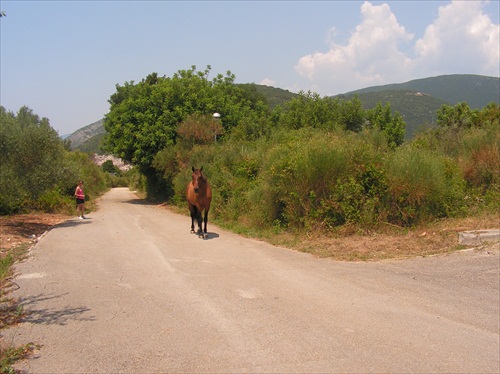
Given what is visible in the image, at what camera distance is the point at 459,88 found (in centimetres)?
9988

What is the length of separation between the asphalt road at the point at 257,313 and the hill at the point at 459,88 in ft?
262

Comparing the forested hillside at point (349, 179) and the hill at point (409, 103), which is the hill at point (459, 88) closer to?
the hill at point (409, 103)

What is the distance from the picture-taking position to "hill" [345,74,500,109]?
88.8 meters

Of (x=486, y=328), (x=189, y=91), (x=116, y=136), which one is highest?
(x=189, y=91)

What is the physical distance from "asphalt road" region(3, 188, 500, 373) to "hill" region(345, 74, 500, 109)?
79.8 metres

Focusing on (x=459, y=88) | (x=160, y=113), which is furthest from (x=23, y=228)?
(x=459, y=88)

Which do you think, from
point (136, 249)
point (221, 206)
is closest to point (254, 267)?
point (136, 249)

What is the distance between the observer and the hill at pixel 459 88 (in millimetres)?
88756

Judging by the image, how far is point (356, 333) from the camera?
226 inches

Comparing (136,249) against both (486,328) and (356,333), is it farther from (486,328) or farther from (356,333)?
(486,328)

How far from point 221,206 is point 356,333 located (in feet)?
44.5

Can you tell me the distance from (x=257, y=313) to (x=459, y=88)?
107 metres

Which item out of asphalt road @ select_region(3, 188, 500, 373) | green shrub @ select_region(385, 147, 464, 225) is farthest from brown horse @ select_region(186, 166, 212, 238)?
green shrub @ select_region(385, 147, 464, 225)

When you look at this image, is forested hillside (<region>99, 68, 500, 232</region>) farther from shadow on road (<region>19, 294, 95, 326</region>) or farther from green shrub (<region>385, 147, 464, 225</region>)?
shadow on road (<region>19, 294, 95, 326</region>)
